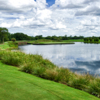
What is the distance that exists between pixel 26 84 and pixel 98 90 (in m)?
3.46

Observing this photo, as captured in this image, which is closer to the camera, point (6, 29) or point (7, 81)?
point (7, 81)

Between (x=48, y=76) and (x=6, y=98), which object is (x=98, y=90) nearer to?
(x=48, y=76)

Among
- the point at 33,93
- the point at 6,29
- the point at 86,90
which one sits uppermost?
the point at 6,29

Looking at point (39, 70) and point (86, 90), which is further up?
point (39, 70)

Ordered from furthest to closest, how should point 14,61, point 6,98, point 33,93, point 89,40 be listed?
point 89,40 < point 14,61 < point 33,93 < point 6,98

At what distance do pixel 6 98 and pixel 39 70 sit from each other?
4.43m

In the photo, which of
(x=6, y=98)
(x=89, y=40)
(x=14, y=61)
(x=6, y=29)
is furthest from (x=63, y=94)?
(x=89, y=40)

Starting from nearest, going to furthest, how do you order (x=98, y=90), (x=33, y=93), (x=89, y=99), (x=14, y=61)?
(x=33, y=93) < (x=89, y=99) < (x=98, y=90) < (x=14, y=61)

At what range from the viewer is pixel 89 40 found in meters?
169

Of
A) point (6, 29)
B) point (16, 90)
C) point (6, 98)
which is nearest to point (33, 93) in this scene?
point (16, 90)

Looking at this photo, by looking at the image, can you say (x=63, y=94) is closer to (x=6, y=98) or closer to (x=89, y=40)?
(x=6, y=98)

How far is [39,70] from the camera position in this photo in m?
9.09

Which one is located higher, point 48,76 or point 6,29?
point 6,29

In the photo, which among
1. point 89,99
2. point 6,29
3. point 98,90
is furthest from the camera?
point 6,29
